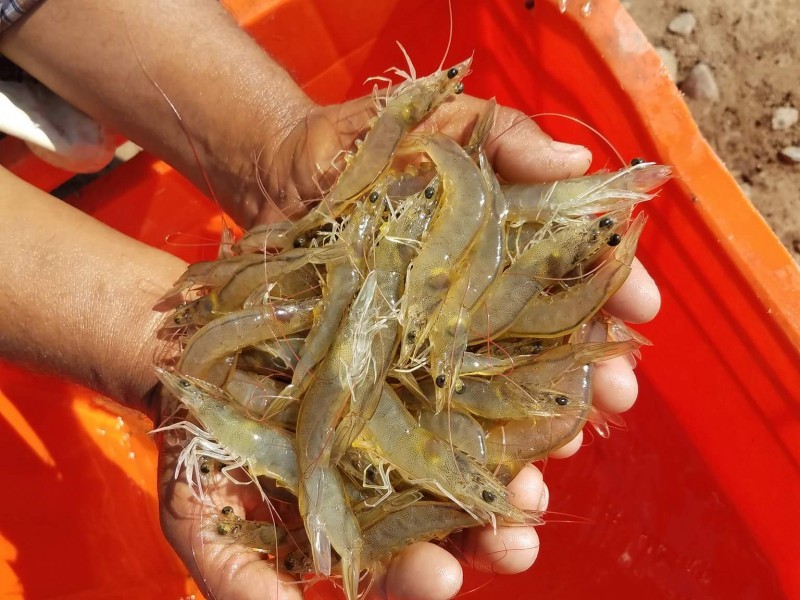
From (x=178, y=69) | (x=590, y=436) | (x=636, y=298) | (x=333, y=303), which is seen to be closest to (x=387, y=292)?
(x=333, y=303)

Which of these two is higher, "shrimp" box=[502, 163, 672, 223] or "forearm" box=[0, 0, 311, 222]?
"forearm" box=[0, 0, 311, 222]

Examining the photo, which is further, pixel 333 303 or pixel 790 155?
pixel 790 155

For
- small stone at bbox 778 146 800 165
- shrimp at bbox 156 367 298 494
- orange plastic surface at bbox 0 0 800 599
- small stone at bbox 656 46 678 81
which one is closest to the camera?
shrimp at bbox 156 367 298 494

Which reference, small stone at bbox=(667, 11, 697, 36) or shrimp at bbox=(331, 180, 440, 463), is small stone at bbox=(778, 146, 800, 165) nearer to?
small stone at bbox=(667, 11, 697, 36)

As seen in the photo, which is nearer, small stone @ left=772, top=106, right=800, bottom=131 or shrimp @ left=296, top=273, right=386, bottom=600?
shrimp @ left=296, top=273, right=386, bottom=600

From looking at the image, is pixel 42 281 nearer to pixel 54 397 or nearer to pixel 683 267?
pixel 54 397

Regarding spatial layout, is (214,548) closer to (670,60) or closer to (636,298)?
(636,298)

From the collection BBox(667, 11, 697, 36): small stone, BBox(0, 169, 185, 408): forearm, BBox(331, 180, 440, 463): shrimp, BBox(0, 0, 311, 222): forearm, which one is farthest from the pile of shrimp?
BBox(667, 11, 697, 36): small stone
